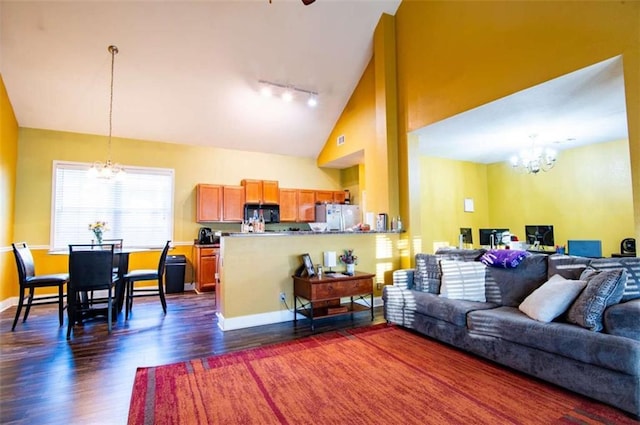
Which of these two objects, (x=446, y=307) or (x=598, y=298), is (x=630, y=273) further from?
(x=446, y=307)

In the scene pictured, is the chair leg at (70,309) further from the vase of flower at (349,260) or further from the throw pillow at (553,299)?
the throw pillow at (553,299)

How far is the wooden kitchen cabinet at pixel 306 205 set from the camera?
7270 mm

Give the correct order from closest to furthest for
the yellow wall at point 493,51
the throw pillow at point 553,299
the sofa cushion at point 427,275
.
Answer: the throw pillow at point 553,299, the yellow wall at point 493,51, the sofa cushion at point 427,275

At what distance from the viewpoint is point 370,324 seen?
3.86 m

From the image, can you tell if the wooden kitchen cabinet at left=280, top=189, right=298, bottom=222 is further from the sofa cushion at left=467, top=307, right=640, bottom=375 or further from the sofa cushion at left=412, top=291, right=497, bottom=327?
the sofa cushion at left=467, top=307, right=640, bottom=375

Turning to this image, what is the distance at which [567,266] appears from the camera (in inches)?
113

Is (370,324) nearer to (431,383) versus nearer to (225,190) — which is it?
(431,383)

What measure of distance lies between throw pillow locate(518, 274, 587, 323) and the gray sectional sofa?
0.02 metres

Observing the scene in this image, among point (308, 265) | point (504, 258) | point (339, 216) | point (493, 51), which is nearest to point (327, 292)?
point (308, 265)

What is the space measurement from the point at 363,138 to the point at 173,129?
3619mm

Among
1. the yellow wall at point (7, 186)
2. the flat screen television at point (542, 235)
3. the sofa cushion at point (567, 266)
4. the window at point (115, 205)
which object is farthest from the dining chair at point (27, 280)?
the flat screen television at point (542, 235)

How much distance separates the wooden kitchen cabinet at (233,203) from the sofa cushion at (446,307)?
4251 millimetres

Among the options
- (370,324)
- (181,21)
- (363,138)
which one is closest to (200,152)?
(181,21)

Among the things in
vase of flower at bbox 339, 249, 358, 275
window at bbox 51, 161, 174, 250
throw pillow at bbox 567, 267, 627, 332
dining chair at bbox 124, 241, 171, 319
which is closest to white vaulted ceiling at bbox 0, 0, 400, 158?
window at bbox 51, 161, 174, 250
